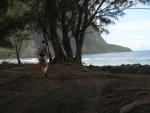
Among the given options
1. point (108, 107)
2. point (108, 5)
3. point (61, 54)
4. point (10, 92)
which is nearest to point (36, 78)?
point (10, 92)

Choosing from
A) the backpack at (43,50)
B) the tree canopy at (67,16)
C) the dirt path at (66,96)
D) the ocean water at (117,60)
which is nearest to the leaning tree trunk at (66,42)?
the tree canopy at (67,16)

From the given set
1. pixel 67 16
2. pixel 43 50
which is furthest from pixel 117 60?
pixel 43 50

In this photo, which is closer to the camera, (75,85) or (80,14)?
(75,85)

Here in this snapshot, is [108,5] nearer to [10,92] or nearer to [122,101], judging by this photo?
[10,92]

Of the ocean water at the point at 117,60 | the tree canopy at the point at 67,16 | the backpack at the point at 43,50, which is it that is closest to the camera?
the backpack at the point at 43,50

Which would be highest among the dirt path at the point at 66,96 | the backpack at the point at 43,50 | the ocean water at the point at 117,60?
the backpack at the point at 43,50

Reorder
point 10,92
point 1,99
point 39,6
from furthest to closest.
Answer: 1. point 39,6
2. point 10,92
3. point 1,99

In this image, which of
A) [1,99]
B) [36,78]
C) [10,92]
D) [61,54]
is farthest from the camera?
[61,54]

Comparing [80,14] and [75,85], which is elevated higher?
[80,14]

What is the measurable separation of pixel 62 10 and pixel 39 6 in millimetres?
5694

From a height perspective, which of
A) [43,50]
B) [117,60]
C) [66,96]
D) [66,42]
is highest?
[66,42]

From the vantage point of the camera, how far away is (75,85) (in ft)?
61.0

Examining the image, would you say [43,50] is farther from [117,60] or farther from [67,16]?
[117,60]

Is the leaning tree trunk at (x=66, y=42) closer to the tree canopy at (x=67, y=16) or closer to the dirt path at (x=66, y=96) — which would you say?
the tree canopy at (x=67, y=16)
